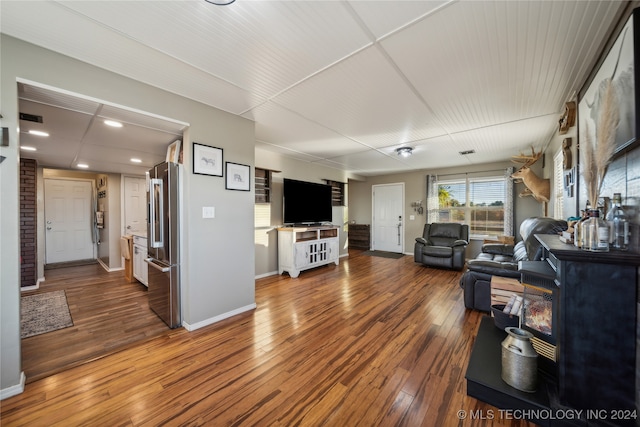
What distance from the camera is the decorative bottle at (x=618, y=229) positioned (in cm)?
126

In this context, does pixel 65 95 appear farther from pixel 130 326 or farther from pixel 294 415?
pixel 294 415

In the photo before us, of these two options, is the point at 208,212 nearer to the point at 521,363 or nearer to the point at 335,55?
the point at 335,55

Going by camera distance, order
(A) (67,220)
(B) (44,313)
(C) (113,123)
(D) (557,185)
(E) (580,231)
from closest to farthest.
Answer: (E) (580,231)
(C) (113,123)
(B) (44,313)
(D) (557,185)
(A) (67,220)

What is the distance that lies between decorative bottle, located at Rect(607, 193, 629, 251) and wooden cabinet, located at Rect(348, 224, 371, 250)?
634cm

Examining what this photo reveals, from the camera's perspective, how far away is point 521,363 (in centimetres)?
145

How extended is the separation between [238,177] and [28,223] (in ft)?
12.7

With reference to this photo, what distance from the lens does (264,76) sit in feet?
6.68

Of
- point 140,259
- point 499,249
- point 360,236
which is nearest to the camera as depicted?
point 140,259

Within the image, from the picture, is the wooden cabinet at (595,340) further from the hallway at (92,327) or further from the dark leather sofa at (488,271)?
the hallway at (92,327)

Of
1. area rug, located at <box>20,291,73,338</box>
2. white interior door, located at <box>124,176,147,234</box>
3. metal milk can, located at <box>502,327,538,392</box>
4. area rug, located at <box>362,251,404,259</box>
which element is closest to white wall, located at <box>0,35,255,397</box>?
area rug, located at <box>20,291,73,338</box>

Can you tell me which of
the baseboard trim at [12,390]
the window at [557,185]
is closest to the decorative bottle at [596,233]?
the window at [557,185]

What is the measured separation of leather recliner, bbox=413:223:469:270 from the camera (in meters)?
4.91

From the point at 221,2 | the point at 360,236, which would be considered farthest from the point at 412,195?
the point at 221,2

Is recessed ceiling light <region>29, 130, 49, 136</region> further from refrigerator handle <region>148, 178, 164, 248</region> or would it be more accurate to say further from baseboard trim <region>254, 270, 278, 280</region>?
baseboard trim <region>254, 270, 278, 280</region>
